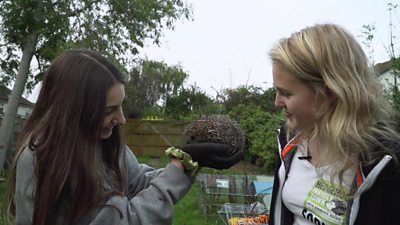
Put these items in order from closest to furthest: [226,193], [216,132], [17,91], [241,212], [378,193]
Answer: [378,193]
[216,132]
[241,212]
[226,193]
[17,91]

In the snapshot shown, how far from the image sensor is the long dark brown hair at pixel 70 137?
4.94 feet

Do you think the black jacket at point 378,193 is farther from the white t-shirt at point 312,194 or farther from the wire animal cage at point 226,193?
the wire animal cage at point 226,193

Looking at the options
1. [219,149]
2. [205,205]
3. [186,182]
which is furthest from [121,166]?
[205,205]

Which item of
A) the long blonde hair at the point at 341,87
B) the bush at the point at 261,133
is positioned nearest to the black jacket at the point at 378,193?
the long blonde hair at the point at 341,87

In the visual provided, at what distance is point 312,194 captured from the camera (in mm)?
1740

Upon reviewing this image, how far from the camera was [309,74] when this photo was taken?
5.51 feet

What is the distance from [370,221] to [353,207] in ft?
0.24

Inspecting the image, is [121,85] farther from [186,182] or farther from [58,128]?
[186,182]

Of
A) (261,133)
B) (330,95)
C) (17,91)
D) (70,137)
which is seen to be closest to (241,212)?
(330,95)

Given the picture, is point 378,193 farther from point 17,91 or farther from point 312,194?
point 17,91

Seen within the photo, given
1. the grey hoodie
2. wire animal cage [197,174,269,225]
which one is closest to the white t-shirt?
the grey hoodie

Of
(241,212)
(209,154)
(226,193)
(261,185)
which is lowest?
(241,212)

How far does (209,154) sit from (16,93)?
30.4 feet

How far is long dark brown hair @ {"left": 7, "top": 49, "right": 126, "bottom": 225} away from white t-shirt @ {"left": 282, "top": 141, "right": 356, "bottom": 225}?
670 mm
